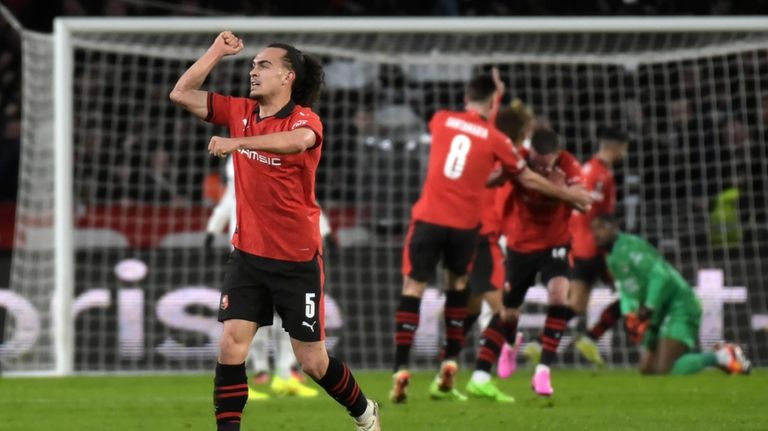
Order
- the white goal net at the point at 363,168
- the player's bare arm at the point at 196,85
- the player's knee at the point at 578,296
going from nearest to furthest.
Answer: the player's bare arm at the point at 196,85
the player's knee at the point at 578,296
the white goal net at the point at 363,168

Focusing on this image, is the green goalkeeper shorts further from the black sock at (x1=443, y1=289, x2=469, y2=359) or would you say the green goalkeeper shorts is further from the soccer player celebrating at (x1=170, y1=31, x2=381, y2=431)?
the soccer player celebrating at (x1=170, y1=31, x2=381, y2=431)

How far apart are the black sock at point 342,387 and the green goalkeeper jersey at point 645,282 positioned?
5978mm

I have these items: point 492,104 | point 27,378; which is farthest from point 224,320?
point 27,378

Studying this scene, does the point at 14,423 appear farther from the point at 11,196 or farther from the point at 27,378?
the point at 11,196

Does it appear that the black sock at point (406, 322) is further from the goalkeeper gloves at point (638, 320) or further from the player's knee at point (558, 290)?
the goalkeeper gloves at point (638, 320)

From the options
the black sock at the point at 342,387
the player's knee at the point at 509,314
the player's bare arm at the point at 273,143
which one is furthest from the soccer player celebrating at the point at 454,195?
the player's bare arm at the point at 273,143

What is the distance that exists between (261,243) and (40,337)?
756 cm

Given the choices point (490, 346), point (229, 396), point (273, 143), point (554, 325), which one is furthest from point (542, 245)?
point (273, 143)

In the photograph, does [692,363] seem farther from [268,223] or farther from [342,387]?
[268,223]

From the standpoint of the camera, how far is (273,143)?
5453 millimetres

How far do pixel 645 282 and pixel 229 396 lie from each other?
6.70 metres

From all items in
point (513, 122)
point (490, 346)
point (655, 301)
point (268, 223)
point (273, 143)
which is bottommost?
point (490, 346)

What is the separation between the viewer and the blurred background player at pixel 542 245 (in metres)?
9.25

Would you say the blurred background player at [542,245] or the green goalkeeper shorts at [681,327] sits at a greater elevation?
the blurred background player at [542,245]
